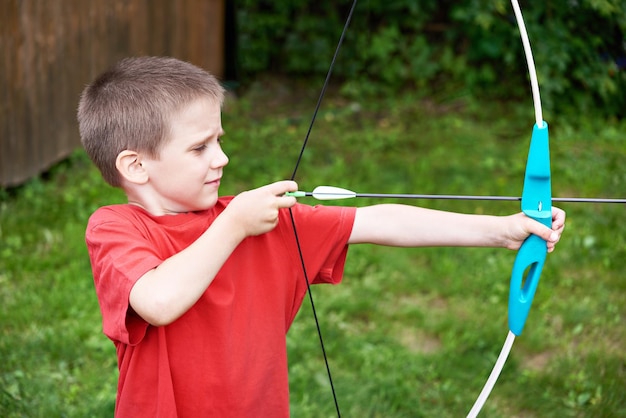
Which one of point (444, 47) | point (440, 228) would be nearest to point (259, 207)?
→ point (440, 228)

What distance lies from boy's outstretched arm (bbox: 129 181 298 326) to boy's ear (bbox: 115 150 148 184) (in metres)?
0.22

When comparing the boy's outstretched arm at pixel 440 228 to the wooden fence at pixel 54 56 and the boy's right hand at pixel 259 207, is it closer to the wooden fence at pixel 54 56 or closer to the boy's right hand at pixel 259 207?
the boy's right hand at pixel 259 207

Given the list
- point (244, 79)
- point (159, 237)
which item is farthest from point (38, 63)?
point (159, 237)

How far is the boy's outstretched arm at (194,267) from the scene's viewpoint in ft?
4.77

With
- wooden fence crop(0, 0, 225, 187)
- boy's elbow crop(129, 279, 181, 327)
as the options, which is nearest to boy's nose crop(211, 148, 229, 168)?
boy's elbow crop(129, 279, 181, 327)

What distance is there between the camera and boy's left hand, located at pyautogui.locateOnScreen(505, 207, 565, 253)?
166 cm

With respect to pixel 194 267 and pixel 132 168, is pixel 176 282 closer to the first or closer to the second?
pixel 194 267

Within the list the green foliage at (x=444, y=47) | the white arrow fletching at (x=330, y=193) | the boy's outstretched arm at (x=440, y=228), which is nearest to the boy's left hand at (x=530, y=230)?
the boy's outstretched arm at (x=440, y=228)

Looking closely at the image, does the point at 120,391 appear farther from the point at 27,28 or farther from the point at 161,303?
the point at 27,28

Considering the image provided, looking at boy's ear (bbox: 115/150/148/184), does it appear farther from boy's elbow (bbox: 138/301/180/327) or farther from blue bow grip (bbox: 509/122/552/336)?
blue bow grip (bbox: 509/122/552/336)

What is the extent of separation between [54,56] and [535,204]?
11.1 feet

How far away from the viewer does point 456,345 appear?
2963 millimetres

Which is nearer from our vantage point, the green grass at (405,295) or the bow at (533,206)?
the bow at (533,206)

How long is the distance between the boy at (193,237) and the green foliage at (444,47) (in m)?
3.36
